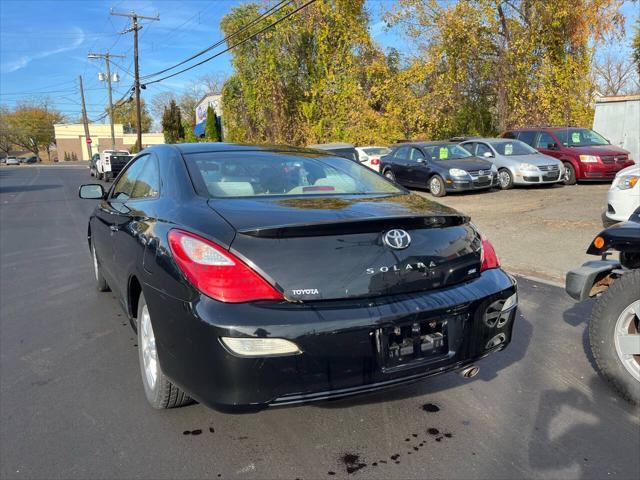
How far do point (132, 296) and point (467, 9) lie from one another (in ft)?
70.5

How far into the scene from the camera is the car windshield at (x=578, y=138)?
14.8 metres

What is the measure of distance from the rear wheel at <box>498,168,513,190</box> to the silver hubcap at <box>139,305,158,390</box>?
43.2ft

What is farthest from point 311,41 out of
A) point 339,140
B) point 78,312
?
point 78,312

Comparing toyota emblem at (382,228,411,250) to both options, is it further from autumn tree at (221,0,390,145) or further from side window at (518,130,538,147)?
autumn tree at (221,0,390,145)

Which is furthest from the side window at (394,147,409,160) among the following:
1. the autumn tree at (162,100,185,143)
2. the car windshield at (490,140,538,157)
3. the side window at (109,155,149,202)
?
the autumn tree at (162,100,185,143)

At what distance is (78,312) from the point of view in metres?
4.71

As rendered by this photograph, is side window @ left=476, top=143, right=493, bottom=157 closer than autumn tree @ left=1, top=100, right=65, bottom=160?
Yes

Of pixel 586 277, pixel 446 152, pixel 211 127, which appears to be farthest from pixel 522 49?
pixel 211 127

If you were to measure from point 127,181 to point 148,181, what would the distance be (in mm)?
867

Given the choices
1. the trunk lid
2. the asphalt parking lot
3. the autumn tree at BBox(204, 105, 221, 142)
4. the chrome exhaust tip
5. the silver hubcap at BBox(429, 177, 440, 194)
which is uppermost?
→ the autumn tree at BBox(204, 105, 221, 142)

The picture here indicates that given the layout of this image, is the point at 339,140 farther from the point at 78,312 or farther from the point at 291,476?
the point at 291,476

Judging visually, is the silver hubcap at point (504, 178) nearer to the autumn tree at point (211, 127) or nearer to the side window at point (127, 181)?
the side window at point (127, 181)

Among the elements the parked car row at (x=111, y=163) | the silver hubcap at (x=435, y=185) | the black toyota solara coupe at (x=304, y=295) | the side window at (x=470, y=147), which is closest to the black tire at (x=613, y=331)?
the black toyota solara coupe at (x=304, y=295)

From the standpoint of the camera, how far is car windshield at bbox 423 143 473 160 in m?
14.6
